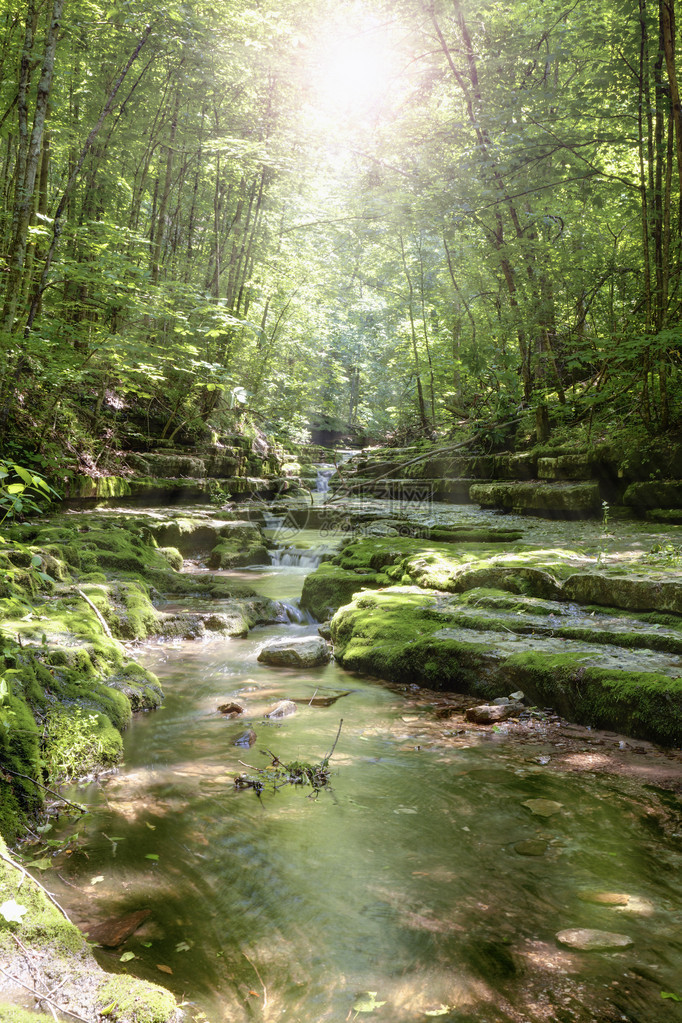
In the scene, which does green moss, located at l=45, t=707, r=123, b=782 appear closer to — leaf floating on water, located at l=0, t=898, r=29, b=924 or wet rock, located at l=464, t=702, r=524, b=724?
leaf floating on water, located at l=0, t=898, r=29, b=924

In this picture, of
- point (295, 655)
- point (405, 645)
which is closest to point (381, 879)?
point (405, 645)

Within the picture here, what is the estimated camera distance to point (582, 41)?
25.2 feet

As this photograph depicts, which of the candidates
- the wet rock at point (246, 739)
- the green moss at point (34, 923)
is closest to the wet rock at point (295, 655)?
the wet rock at point (246, 739)

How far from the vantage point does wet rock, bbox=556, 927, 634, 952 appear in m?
2.12

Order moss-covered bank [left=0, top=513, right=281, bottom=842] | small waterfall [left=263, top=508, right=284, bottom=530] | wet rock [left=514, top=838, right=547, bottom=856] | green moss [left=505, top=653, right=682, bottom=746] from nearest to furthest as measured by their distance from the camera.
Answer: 1. wet rock [left=514, top=838, right=547, bottom=856]
2. moss-covered bank [left=0, top=513, right=281, bottom=842]
3. green moss [left=505, top=653, right=682, bottom=746]
4. small waterfall [left=263, top=508, right=284, bottom=530]

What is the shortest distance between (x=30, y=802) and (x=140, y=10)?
396 inches

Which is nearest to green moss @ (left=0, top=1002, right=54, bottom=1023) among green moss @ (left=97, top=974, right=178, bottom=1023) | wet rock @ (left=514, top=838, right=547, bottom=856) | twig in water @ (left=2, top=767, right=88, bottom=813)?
green moss @ (left=97, top=974, right=178, bottom=1023)

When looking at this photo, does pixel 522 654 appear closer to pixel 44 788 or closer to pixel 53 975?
pixel 44 788

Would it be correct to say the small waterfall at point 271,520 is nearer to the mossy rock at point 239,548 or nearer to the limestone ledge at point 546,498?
the mossy rock at point 239,548

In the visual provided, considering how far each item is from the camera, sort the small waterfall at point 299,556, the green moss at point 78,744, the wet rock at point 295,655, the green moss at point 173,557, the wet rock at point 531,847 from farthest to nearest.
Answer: the small waterfall at point 299,556 → the green moss at point 173,557 → the wet rock at point 295,655 → the green moss at point 78,744 → the wet rock at point 531,847

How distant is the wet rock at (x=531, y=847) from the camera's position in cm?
273

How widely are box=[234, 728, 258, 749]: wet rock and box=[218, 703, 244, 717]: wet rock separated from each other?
44 centimetres

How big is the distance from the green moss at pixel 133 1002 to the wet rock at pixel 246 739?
232cm

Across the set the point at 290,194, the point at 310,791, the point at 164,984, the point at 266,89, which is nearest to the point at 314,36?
the point at 266,89
